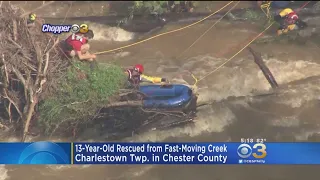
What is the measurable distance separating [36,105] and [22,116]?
0.36m

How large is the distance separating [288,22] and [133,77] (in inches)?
177

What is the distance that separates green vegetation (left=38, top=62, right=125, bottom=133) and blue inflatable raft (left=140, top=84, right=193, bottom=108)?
735mm

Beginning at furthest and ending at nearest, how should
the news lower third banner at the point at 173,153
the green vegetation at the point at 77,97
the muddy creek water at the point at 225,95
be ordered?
the green vegetation at the point at 77,97 → the muddy creek water at the point at 225,95 → the news lower third banner at the point at 173,153

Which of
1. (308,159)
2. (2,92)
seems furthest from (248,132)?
(2,92)

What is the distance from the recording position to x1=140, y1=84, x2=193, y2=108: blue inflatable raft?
27.1ft

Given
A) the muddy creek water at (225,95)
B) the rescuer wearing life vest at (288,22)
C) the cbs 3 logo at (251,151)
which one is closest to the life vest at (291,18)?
the rescuer wearing life vest at (288,22)

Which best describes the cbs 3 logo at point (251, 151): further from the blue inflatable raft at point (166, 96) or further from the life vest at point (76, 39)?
the life vest at point (76, 39)

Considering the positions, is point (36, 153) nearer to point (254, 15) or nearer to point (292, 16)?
point (292, 16)

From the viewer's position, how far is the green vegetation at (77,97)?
789cm

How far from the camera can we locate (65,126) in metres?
8.24

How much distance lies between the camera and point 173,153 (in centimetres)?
675

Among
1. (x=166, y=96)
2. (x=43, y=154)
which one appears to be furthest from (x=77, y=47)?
(x=43, y=154)

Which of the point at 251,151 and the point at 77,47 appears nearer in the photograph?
the point at 251,151

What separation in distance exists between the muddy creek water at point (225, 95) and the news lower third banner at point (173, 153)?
879mm
